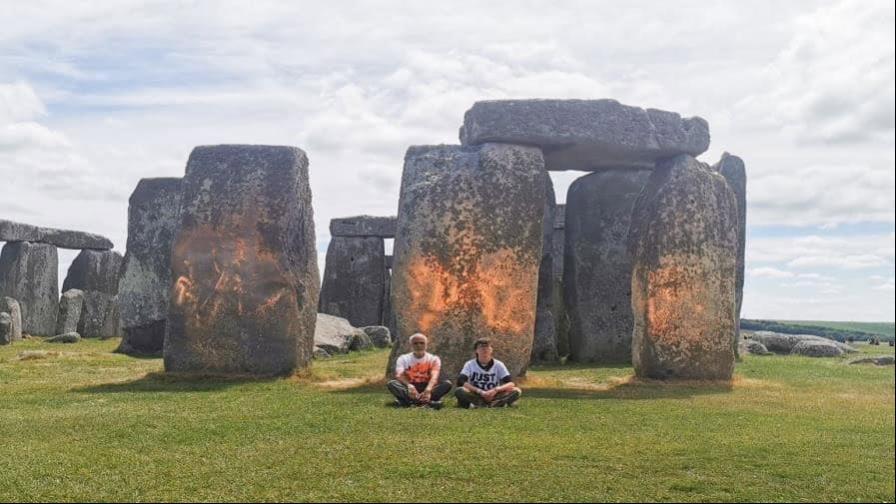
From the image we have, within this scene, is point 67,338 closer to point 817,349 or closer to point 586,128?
point 586,128

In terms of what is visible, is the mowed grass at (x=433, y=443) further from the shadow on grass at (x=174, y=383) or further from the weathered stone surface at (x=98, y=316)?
the weathered stone surface at (x=98, y=316)

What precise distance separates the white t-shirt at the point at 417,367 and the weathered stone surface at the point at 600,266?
24.9 ft

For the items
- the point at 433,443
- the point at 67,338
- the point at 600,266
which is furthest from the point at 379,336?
the point at 433,443

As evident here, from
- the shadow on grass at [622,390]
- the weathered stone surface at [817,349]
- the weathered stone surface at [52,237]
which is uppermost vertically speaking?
the weathered stone surface at [52,237]

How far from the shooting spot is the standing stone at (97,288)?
2262cm

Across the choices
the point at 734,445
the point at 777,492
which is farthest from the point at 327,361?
the point at 777,492

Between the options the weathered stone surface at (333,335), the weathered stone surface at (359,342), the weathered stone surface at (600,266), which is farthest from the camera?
the weathered stone surface at (359,342)

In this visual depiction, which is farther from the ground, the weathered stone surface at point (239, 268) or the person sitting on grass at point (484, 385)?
the weathered stone surface at point (239, 268)

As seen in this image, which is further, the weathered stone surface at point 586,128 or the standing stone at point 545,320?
the standing stone at point 545,320

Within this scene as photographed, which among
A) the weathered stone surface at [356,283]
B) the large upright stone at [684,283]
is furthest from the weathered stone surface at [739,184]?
the weathered stone surface at [356,283]

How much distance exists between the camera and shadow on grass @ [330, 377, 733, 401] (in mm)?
10656

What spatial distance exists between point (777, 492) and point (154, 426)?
5.02 meters

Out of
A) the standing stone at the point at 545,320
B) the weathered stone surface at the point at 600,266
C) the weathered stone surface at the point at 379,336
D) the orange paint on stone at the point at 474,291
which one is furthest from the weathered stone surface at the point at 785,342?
the orange paint on stone at the point at 474,291

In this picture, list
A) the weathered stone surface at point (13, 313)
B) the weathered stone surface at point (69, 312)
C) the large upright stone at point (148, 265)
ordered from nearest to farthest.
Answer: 1. the large upright stone at point (148, 265)
2. the weathered stone surface at point (13, 313)
3. the weathered stone surface at point (69, 312)
